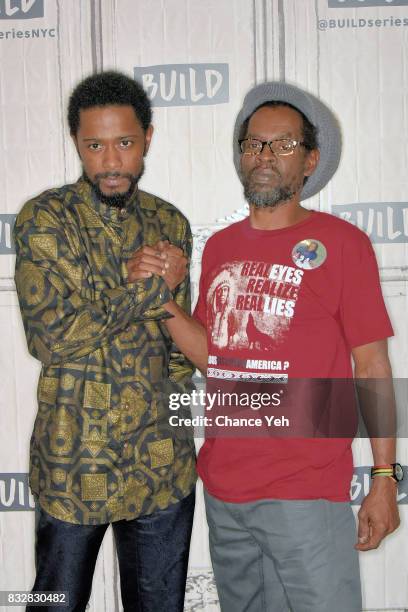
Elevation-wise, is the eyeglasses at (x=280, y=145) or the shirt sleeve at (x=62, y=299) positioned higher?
the eyeglasses at (x=280, y=145)

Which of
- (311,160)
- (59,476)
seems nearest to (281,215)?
(311,160)

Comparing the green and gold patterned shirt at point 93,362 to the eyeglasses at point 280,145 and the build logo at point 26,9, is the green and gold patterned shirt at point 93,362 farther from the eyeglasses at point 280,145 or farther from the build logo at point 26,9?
the build logo at point 26,9

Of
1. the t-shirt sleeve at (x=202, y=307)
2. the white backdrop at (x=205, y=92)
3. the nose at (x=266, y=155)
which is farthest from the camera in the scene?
the white backdrop at (x=205, y=92)

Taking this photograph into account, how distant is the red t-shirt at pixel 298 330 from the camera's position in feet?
4.79

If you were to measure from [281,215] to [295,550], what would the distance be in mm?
834

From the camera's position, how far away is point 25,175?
7.04 ft

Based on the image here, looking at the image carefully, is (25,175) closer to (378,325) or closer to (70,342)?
(70,342)

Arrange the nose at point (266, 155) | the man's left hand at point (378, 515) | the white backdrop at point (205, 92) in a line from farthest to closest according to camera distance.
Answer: the white backdrop at point (205, 92), the nose at point (266, 155), the man's left hand at point (378, 515)

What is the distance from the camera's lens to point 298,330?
1487 millimetres

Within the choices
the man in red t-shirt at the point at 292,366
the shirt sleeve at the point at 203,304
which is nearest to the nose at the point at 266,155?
the man in red t-shirt at the point at 292,366

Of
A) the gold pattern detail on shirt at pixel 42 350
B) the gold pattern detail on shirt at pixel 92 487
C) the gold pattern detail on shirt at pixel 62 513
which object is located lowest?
the gold pattern detail on shirt at pixel 62 513

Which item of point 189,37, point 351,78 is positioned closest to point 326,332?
point 351,78

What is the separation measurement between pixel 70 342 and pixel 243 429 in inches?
19.2

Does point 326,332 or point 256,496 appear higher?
point 326,332
